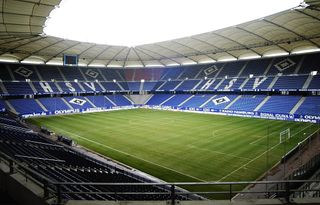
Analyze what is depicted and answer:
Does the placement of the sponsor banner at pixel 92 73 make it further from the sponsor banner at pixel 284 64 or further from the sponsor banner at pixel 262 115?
the sponsor banner at pixel 284 64

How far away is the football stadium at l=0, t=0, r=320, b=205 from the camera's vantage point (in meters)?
9.95

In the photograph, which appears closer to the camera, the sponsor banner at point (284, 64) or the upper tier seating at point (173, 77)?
the upper tier seating at point (173, 77)

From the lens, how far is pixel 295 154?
2142cm

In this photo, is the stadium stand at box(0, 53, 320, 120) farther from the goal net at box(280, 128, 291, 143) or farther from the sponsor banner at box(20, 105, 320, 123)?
the goal net at box(280, 128, 291, 143)

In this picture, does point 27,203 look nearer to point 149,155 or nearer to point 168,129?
point 149,155

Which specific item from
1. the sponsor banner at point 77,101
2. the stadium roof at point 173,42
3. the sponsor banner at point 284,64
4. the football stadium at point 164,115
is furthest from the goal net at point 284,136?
the sponsor banner at point 77,101

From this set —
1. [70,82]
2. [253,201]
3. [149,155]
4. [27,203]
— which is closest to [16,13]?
[149,155]

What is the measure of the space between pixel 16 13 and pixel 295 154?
29.8m

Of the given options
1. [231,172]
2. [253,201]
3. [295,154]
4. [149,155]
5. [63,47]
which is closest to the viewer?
[253,201]

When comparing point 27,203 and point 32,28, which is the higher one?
point 32,28

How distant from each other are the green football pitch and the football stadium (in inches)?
5.9

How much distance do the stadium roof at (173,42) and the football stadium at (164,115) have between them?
20 cm

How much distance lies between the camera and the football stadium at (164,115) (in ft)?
32.7

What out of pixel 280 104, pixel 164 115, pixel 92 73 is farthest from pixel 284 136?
pixel 92 73
